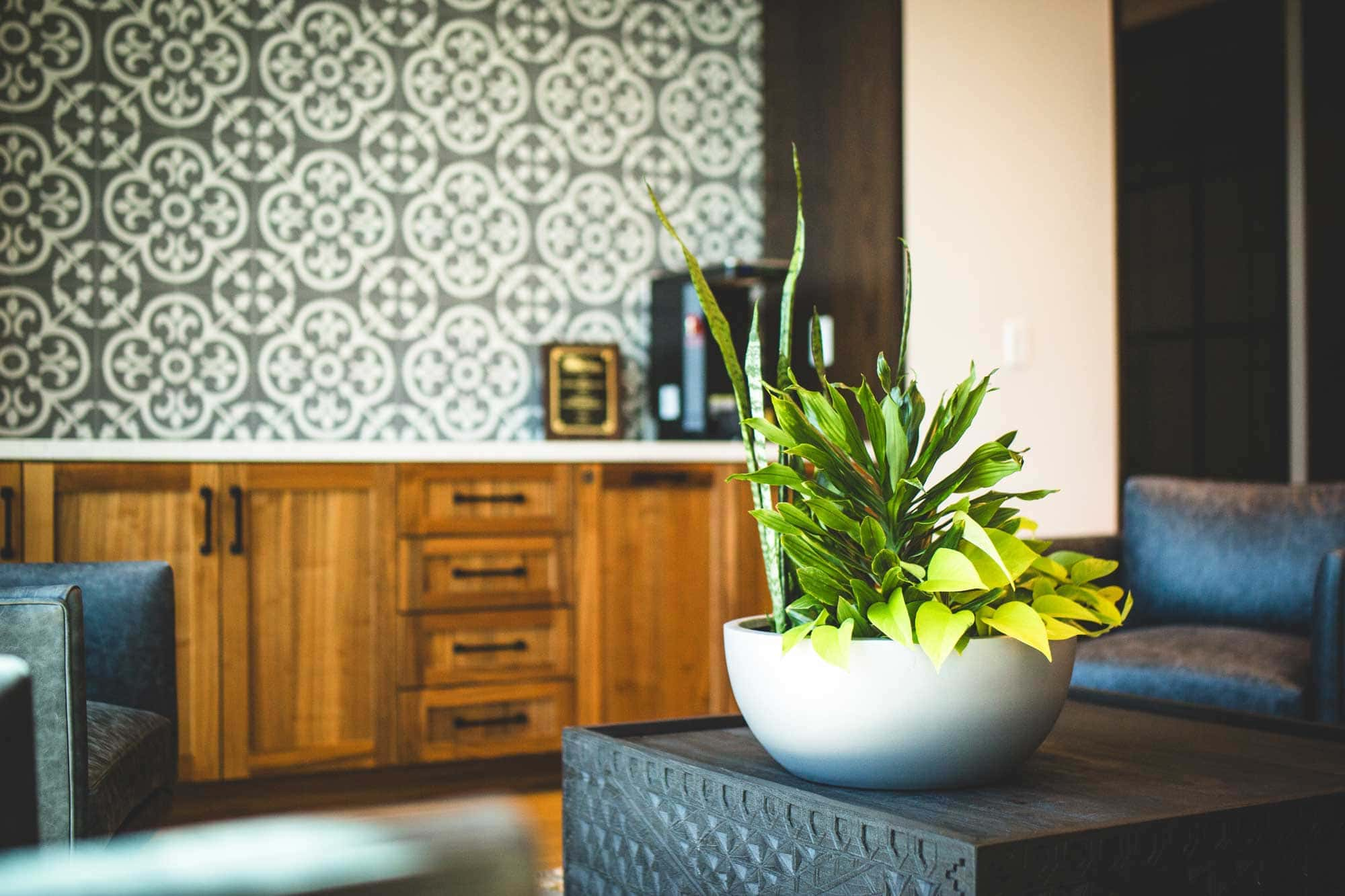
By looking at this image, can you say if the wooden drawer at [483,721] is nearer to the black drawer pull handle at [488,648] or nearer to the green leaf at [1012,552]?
the black drawer pull handle at [488,648]

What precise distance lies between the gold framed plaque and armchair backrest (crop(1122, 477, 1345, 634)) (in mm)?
1481

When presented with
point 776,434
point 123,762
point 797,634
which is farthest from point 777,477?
point 123,762

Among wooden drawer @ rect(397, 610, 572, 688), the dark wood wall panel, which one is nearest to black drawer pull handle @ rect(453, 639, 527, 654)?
wooden drawer @ rect(397, 610, 572, 688)

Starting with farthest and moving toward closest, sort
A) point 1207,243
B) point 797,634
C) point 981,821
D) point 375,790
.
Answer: point 1207,243, point 375,790, point 797,634, point 981,821

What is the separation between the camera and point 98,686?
1839 millimetres

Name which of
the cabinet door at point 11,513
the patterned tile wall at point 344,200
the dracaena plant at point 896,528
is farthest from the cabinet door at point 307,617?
the dracaena plant at point 896,528

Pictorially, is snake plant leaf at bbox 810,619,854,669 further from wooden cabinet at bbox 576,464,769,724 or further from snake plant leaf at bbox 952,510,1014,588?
wooden cabinet at bbox 576,464,769,724

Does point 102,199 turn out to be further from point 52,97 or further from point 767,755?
point 767,755

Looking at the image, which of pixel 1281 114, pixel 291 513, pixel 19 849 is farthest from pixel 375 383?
pixel 1281 114

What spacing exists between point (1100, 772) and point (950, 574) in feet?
1.04

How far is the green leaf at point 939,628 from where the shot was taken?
3.37 ft

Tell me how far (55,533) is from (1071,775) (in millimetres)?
2303

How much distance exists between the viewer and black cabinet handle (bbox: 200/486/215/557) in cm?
274

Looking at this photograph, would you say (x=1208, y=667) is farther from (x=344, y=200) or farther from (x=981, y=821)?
(x=344, y=200)
